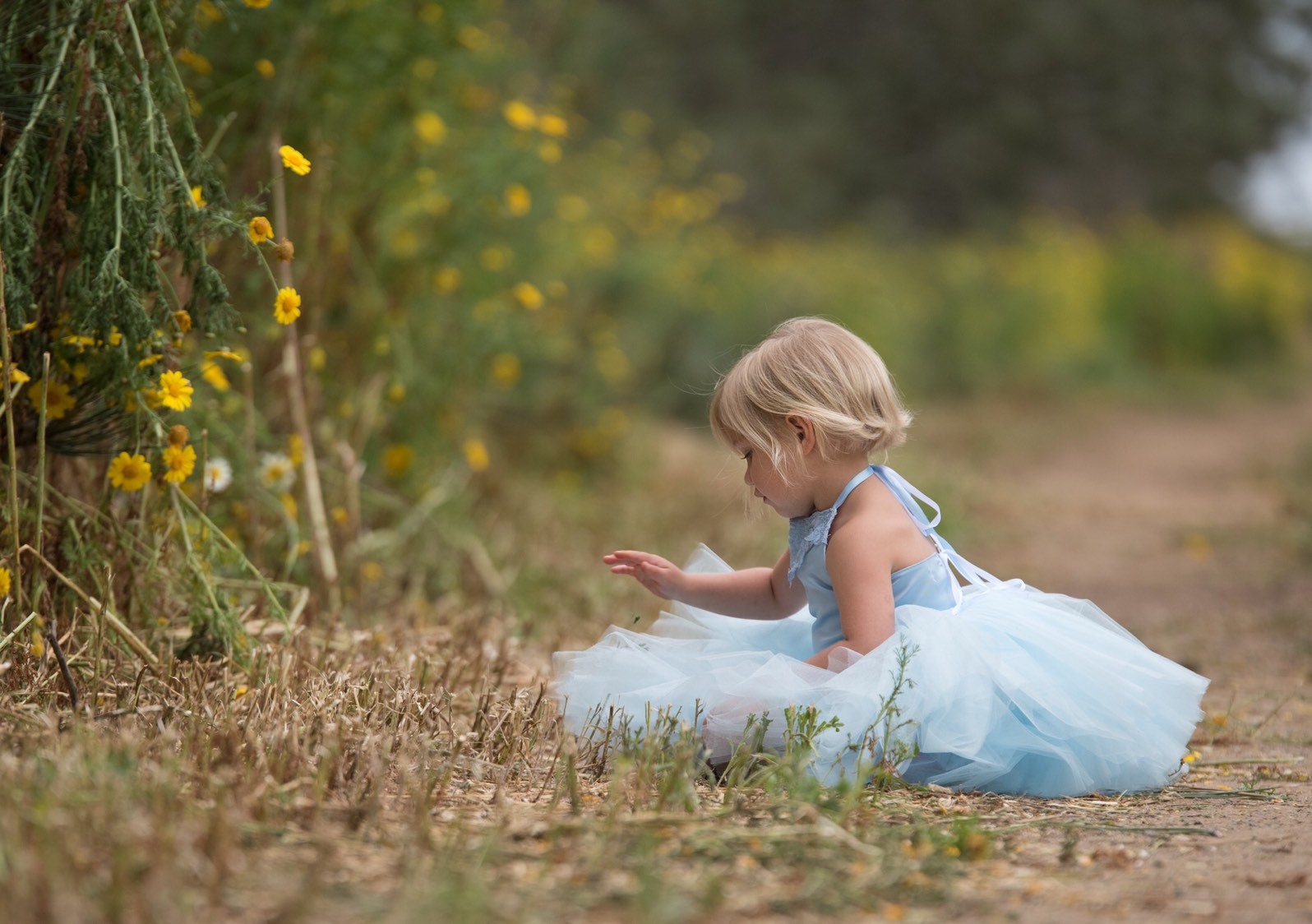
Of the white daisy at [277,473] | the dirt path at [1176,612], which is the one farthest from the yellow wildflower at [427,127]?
the dirt path at [1176,612]

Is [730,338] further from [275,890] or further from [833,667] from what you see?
[275,890]

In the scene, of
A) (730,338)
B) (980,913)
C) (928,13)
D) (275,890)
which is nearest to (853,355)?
(980,913)

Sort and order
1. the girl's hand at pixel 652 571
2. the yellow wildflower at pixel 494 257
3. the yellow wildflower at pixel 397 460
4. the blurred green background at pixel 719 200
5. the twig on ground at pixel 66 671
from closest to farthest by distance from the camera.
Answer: the twig on ground at pixel 66 671 < the girl's hand at pixel 652 571 < the blurred green background at pixel 719 200 < the yellow wildflower at pixel 397 460 < the yellow wildflower at pixel 494 257

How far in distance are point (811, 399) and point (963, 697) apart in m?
0.56

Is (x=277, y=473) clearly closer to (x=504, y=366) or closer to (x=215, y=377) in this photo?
(x=215, y=377)

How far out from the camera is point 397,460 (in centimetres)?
372

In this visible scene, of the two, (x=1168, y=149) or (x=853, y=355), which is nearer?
(x=853, y=355)

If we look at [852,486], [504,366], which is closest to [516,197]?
[504,366]

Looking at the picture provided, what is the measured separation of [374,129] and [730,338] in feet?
13.2

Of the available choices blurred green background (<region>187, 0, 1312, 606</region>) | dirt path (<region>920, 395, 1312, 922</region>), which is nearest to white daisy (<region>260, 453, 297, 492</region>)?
blurred green background (<region>187, 0, 1312, 606</region>)

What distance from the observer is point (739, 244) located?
952 cm

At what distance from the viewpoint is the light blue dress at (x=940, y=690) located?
7.16 feet

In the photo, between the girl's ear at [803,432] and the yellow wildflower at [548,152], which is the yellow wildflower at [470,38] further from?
the girl's ear at [803,432]

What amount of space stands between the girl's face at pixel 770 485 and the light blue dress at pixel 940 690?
0.04 metres
